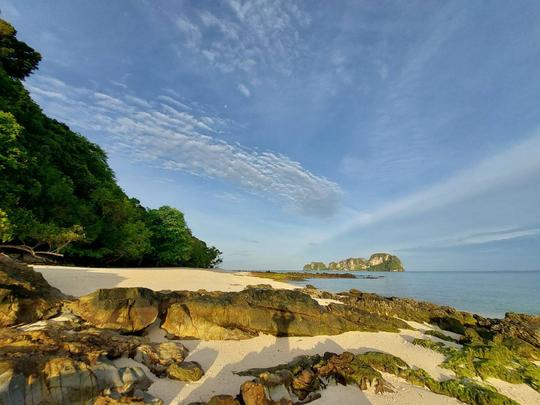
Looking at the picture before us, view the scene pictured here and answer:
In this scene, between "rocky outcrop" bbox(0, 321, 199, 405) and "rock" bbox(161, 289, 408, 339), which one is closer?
"rocky outcrop" bbox(0, 321, 199, 405)

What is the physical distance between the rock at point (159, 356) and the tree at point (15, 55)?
37.1m

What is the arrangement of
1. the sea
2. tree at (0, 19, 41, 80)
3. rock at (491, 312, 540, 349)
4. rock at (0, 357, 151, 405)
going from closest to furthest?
rock at (0, 357, 151, 405) < rock at (491, 312, 540, 349) < tree at (0, 19, 41, 80) < the sea

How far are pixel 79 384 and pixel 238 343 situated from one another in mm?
5447

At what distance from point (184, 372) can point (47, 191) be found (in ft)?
76.5

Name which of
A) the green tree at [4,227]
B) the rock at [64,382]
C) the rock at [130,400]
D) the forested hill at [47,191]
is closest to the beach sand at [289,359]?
the rock at [130,400]

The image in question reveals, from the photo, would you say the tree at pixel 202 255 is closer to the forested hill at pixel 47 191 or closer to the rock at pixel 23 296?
the forested hill at pixel 47 191

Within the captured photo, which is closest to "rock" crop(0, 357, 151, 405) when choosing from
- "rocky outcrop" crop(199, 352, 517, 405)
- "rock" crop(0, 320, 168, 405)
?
"rock" crop(0, 320, 168, 405)

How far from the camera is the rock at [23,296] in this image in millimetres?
7838

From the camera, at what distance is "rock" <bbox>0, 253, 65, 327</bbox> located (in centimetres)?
784

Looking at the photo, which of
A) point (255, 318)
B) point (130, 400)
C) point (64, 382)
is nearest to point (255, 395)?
point (130, 400)

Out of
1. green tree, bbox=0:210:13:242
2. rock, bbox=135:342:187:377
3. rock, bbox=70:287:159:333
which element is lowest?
rock, bbox=135:342:187:377

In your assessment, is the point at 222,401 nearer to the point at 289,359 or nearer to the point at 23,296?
the point at 289,359

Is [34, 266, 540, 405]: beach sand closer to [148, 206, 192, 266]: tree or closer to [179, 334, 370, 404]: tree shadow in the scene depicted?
[179, 334, 370, 404]: tree shadow

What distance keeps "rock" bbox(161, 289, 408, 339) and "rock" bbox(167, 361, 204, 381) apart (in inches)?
105
